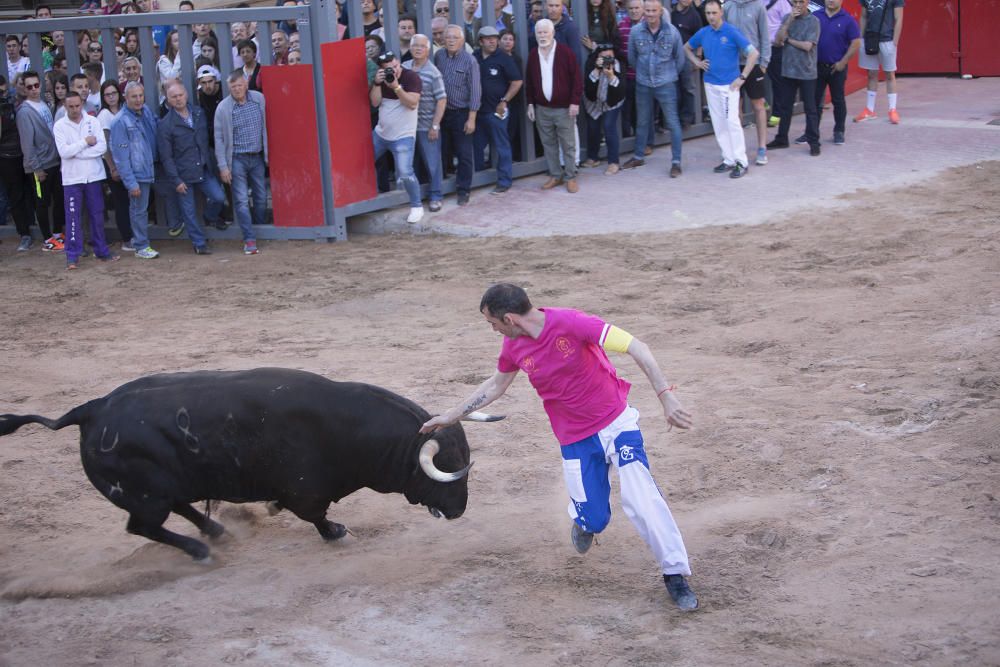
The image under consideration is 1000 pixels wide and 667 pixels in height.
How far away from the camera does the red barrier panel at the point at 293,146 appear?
46.3ft

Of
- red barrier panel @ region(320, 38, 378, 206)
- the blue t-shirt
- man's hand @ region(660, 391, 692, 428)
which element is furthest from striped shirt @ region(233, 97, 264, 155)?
man's hand @ region(660, 391, 692, 428)

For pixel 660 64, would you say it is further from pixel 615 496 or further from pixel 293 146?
pixel 615 496

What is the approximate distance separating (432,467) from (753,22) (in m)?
11.0

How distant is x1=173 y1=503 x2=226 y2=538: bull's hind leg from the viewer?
22.7 feet

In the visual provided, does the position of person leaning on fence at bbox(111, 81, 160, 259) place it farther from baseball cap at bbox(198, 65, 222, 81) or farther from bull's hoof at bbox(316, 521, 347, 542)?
bull's hoof at bbox(316, 521, 347, 542)

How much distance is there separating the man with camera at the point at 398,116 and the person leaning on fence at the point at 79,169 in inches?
130

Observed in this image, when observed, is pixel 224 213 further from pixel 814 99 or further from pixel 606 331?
pixel 606 331

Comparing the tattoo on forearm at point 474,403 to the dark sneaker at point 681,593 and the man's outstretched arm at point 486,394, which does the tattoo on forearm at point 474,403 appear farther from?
the dark sneaker at point 681,593

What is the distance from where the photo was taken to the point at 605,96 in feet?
50.0

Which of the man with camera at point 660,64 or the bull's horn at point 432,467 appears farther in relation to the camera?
the man with camera at point 660,64

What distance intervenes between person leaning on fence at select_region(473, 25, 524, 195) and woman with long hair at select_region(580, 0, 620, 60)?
1366 millimetres

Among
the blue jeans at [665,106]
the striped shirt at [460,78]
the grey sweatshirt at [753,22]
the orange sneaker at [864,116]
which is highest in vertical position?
the grey sweatshirt at [753,22]

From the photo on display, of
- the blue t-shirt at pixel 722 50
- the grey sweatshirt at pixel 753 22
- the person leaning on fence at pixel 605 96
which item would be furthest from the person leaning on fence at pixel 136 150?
the grey sweatshirt at pixel 753 22

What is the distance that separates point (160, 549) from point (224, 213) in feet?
29.0
